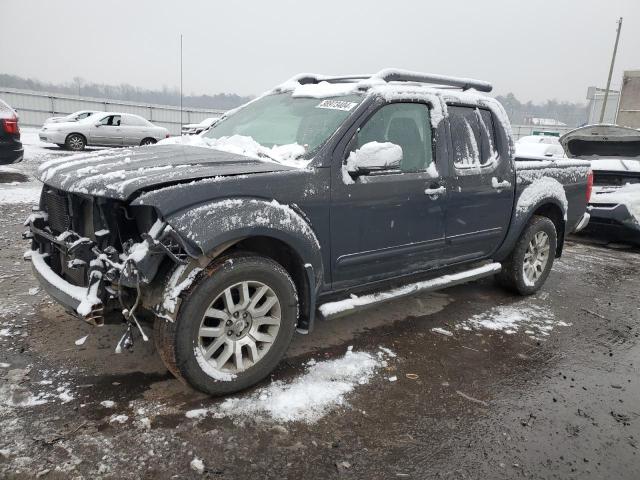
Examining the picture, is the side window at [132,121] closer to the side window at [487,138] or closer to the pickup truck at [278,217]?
the pickup truck at [278,217]

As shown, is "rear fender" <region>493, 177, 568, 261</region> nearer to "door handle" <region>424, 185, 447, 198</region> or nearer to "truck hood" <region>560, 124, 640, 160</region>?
"door handle" <region>424, 185, 447, 198</region>

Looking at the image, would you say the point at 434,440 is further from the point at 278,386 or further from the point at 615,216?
the point at 615,216

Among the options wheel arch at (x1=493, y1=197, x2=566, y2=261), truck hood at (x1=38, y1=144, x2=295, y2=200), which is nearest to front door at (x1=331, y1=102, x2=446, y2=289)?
truck hood at (x1=38, y1=144, x2=295, y2=200)

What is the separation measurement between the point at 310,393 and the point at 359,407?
11.8 inches

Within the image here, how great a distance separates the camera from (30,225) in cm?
320

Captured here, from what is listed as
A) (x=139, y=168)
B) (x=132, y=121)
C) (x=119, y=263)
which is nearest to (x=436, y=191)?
(x=139, y=168)

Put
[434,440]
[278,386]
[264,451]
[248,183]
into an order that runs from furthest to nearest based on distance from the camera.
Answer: [278,386] < [248,183] < [434,440] < [264,451]

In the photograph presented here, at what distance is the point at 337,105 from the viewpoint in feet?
11.2

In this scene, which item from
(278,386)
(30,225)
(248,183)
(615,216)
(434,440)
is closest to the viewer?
(434,440)

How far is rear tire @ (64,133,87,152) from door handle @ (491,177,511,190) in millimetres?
15199

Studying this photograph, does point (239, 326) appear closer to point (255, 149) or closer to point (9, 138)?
point (255, 149)

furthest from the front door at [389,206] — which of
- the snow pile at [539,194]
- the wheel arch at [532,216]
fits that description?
the snow pile at [539,194]

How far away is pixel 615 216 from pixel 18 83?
27068 millimetres

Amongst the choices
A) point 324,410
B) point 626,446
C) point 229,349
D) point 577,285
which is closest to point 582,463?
point 626,446
